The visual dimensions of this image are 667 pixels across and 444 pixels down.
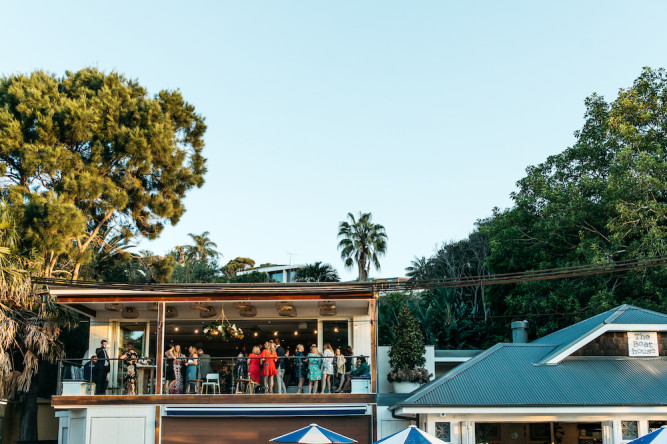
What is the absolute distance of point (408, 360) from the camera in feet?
65.3

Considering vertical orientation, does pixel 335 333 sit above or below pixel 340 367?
above

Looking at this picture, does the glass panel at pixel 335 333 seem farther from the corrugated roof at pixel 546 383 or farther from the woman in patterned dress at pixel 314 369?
the corrugated roof at pixel 546 383

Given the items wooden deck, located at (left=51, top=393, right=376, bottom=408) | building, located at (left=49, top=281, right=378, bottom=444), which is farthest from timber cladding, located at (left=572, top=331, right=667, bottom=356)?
wooden deck, located at (left=51, top=393, right=376, bottom=408)

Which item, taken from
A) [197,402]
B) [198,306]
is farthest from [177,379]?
[198,306]

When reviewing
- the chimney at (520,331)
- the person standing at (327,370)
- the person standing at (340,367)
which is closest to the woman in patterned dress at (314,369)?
the person standing at (327,370)

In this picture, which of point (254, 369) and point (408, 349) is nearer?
point (254, 369)

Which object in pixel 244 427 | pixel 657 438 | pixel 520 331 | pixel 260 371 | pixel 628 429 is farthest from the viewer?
pixel 520 331

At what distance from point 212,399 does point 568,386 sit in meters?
8.86

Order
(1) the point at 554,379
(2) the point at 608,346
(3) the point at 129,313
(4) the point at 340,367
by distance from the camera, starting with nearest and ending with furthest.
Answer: (1) the point at 554,379
(2) the point at 608,346
(4) the point at 340,367
(3) the point at 129,313

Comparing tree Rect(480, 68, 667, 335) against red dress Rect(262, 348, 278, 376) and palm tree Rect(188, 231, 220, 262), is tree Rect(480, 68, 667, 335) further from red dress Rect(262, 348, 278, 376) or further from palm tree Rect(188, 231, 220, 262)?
palm tree Rect(188, 231, 220, 262)

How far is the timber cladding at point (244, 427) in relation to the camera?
19031 millimetres

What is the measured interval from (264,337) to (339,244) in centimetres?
2516

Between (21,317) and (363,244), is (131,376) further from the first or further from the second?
(363,244)

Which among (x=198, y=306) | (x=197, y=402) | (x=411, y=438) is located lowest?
(x=411, y=438)
